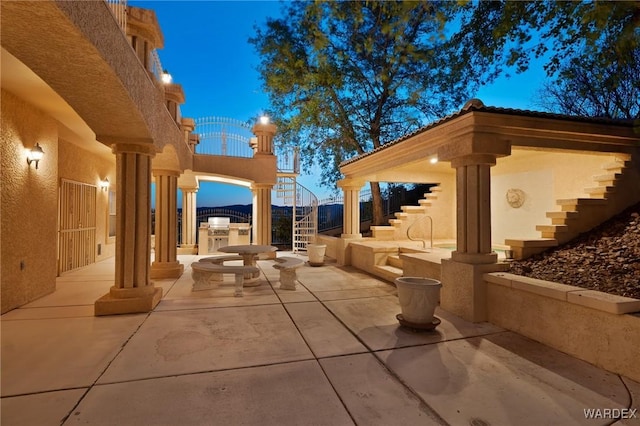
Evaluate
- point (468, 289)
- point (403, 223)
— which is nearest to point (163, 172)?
point (468, 289)

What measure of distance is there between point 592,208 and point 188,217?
12568 mm

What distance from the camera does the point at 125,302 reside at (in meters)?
4.74

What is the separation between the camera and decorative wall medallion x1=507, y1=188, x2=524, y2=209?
8417 millimetres

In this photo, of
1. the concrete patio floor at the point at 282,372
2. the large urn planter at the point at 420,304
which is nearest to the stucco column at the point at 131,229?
the concrete patio floor at the point at 282,372

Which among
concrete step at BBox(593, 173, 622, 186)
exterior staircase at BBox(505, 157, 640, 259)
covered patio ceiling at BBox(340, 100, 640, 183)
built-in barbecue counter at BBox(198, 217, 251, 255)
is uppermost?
covered patio ceiling at BBox(340, 100, 640, 183)

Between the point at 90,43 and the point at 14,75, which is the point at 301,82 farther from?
the point at 90,43

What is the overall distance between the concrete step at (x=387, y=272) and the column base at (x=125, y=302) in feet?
15.8

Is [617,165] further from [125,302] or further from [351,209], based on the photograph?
[125,302]

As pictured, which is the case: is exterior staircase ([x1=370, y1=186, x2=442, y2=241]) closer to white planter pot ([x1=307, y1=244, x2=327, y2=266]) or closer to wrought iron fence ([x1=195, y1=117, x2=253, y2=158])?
white planter pot ([x1=307, y1=244, x2=327, y2=266])

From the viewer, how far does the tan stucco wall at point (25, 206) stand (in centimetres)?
468

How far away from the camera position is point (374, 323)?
4.41 m

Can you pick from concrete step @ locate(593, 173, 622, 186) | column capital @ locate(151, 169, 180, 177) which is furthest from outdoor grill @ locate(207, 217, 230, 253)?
concrete step @ locate(593, 173, 622, 186)

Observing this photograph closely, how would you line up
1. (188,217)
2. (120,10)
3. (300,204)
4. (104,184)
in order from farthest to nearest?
(300,204), (188,217), (104,184), (120,10)

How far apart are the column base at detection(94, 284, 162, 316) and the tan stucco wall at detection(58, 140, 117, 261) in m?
3.55
